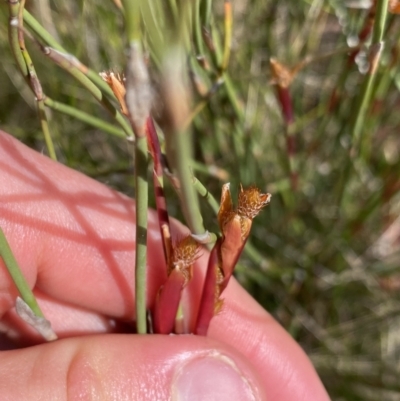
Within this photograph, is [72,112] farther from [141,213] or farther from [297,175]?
[297,175]

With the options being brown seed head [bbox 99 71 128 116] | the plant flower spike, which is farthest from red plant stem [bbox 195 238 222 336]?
brown seed head [bbox 99 71 128 116]

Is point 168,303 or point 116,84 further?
point 168,303

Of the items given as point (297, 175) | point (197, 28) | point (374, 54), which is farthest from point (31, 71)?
point (297, 175)

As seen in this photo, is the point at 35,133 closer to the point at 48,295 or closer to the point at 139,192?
the point at 48,295

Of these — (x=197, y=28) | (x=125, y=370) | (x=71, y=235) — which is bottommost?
(x=125, y=370)

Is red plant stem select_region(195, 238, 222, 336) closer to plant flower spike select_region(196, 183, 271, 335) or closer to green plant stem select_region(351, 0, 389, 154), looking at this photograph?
plant flower spike select_region(196, 183, 271, 335)

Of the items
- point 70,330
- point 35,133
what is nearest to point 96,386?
point 70,330

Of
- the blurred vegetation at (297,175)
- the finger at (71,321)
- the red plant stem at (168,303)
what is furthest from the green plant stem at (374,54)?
the finger at (71,321)
